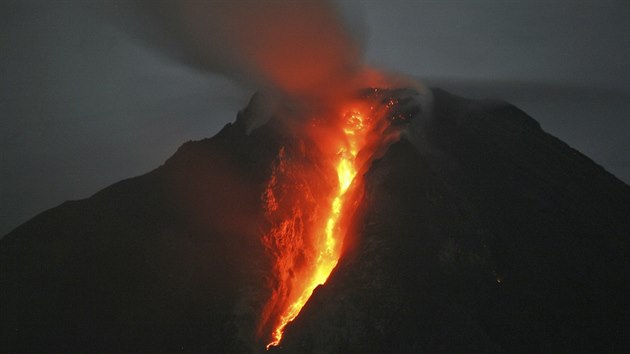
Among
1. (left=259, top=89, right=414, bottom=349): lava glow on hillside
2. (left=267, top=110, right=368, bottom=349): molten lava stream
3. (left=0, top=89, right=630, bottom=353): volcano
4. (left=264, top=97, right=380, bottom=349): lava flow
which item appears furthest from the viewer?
(left=259, top=89, right=414, bottom=349): lava glow on hillside

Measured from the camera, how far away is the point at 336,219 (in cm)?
3656

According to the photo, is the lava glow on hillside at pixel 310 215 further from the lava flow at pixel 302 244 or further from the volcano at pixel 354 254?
the volcano at pixel 354 254

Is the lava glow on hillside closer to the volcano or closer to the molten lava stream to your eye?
the molten lava stream

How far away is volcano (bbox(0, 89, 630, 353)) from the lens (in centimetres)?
2572

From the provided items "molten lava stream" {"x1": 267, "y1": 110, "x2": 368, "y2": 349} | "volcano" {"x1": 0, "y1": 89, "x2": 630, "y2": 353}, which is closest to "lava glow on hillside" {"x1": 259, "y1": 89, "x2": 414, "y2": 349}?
"molten lava stream" {"x1": 267, "y1": 110, "x2": 368, "y2": 349}

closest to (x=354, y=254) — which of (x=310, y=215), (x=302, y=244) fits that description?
(x=302, y=244)

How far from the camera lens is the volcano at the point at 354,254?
1013 inches

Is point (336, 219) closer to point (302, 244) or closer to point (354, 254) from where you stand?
point (302, 244)

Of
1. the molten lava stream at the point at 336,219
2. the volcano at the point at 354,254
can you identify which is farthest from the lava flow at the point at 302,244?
the volcano at the point at 354,254

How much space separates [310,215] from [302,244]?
112 inches

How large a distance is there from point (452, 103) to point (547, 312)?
30.0 m

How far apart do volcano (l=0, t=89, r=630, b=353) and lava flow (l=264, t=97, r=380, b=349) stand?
0.62ft

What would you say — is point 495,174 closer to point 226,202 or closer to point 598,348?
point 598,348

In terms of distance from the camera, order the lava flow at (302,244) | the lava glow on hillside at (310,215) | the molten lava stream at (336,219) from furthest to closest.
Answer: the lava glow on hillside at (310,215)
the lava flow at (302,244)
the molten lava stream at (336,219)
